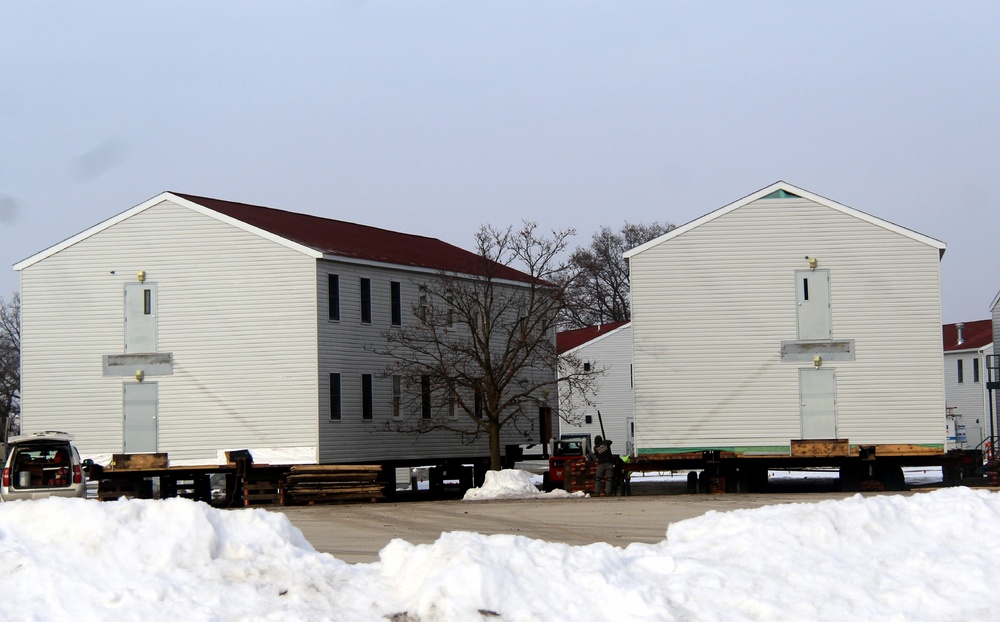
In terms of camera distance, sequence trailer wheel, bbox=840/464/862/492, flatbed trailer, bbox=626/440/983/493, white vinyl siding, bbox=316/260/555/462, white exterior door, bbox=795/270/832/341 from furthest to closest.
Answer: white vinyl siding, bbox=316/260/555/462 → trailer wheel, bbox=840/464/862/492 → white exterior door, bbox=795/270/832/341 → flatbed trailer, bbox=626/440/983/493

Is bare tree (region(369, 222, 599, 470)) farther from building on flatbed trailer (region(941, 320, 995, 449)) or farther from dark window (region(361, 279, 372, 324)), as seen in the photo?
building on flatbed trailer (region(941, 320, 995, 449))

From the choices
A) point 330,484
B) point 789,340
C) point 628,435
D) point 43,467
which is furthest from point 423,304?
point 628,435

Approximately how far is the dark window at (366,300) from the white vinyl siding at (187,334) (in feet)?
10.3

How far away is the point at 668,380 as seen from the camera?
121 ft

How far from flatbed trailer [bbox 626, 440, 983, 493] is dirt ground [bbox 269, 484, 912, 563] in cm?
231

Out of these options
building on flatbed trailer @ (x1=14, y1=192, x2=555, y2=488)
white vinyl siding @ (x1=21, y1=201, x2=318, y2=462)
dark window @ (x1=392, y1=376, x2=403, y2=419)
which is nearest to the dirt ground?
building on flatbed trailer @ (x1=14, y1=192, x2=555, y2=488)

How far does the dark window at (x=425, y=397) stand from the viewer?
43.6 metres

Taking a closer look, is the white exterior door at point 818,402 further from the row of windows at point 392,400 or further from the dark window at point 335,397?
the dark window at point 335,397

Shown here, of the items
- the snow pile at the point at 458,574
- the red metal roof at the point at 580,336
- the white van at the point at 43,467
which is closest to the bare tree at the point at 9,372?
the red metal roof at the point at 580,336

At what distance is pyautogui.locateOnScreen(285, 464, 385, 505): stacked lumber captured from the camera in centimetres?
3631

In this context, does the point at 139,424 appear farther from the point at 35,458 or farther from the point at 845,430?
the point at 845,430

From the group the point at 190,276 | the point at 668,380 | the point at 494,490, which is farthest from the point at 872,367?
the point at 190,276

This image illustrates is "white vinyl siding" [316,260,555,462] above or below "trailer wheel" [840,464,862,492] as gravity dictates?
→ above

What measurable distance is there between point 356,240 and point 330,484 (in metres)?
11.1
